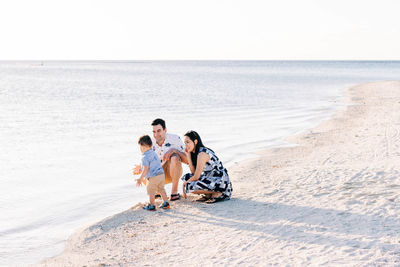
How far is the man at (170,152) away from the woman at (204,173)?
214 millimetres

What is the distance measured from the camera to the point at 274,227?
5.20 m

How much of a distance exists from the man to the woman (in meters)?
0.21

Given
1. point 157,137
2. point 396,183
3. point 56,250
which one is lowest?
point 56,250

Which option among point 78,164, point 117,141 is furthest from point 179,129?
point 78,164

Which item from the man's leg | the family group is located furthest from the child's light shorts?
the man's leg

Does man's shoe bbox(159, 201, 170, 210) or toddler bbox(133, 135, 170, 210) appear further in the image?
man's shoe bbox(159, 201, 170, 210)

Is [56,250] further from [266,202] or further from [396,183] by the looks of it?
[396,183]

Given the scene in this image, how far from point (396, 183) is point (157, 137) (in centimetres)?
375

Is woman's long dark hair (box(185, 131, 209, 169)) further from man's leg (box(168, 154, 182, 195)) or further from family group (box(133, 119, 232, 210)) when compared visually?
man's leg (box(168, 154, 182, 195))

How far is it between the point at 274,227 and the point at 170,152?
2.21 m

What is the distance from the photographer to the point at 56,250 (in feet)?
17.7

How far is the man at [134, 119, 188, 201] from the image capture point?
21.8 feet

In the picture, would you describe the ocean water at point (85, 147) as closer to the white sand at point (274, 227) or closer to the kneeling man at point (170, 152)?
the white sand at point (274, 227)

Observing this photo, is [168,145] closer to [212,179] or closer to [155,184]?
[155,184]
